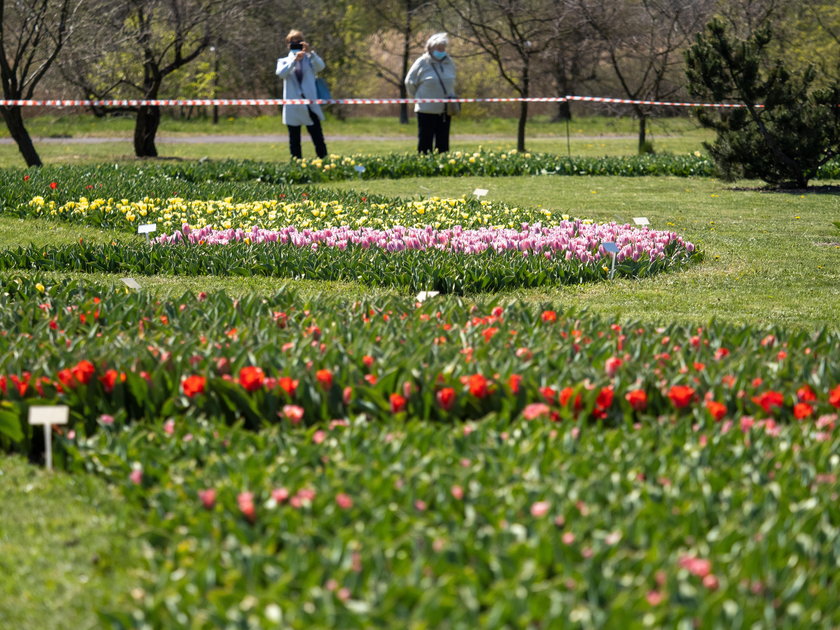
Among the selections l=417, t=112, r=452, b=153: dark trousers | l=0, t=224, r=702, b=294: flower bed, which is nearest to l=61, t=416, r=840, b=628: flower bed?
l=0, t=224, r=702, b=294: flower bed

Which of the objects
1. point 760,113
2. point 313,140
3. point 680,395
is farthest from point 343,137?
point 680,395

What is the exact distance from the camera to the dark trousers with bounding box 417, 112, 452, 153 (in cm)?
1814

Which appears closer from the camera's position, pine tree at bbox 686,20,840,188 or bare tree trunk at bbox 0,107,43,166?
pine tree at bbox 686,20,840,188

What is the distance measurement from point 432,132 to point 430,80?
117cm

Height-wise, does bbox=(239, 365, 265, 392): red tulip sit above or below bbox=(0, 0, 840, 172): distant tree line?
below

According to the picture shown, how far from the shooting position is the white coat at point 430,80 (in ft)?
57.2

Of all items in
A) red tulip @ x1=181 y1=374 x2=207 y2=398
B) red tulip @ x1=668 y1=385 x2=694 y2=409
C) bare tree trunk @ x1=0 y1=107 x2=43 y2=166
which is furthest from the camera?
bare tree trunk @ x1=0 y1=107 x2=43 y2=166

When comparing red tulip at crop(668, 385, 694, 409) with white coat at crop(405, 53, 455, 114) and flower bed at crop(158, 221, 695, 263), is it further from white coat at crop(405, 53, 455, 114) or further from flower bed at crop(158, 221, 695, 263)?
white coat at crop(405, 53, 455, 114)

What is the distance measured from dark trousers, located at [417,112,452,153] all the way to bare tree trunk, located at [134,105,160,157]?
4.67 metres

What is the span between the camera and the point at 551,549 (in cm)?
294

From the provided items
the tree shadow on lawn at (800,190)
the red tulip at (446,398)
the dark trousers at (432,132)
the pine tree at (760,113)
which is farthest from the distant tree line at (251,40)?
the red tulip at (446,398)

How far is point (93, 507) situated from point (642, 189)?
11850mm

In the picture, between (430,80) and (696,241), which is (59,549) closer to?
(696,241)

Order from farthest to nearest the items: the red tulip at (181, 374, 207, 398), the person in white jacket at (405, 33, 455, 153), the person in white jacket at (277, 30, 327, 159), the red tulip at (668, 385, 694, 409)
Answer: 1. the person in white jacket at (405, 33, 455, 153)
2. the person in white jacket at (277, 30, 327, 159)
3. the red tulip at (181, 374, 207, 398)
4. the red tulip at (668, 385, 694, 409)
